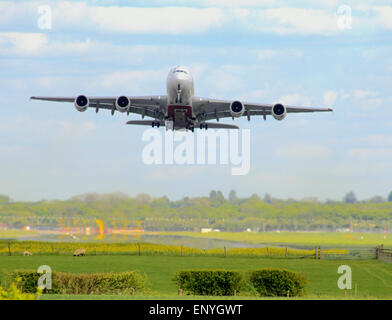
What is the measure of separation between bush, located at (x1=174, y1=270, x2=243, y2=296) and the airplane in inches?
660

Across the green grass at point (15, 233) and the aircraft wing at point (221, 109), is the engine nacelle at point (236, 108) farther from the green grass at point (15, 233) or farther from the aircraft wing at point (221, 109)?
the green grass at point (15, 233)

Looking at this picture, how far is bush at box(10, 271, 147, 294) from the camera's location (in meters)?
29.2

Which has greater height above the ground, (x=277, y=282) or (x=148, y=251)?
(x=277, y=282)

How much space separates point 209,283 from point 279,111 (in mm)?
18857

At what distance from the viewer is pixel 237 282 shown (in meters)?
31.9

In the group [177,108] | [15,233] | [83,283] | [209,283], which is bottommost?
[209,283]

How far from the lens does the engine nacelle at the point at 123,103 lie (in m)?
46.7

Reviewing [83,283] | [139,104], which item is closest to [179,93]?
[139,104]

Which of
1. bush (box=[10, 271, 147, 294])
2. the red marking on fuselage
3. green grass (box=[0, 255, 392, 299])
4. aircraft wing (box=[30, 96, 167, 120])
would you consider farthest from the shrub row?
aircraft wing (box=[30, 96, 167, 120])

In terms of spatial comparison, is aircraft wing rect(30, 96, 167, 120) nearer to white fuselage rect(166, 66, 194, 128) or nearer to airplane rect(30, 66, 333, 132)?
airplane rect(30, 66, 333, 132)

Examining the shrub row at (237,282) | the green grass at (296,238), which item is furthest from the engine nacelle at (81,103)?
the green grass at (296,238)

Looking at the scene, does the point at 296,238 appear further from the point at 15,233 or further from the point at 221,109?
the point at 221,109
